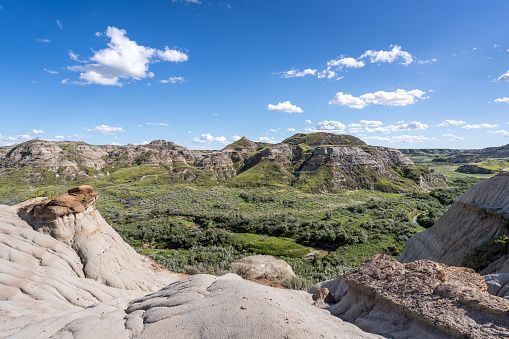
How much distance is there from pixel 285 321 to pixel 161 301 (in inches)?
295

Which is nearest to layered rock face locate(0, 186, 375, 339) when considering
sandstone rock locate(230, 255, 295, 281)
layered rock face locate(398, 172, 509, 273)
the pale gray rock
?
the pale gray rock

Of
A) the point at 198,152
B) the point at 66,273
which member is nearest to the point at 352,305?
the point at 66,273

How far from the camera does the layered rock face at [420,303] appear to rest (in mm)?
8008

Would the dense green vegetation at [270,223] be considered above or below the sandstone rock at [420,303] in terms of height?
below

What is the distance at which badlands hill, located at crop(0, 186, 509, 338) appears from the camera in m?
8.45

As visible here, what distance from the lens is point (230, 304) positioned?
10195mm

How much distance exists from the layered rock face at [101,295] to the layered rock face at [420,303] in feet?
4.46

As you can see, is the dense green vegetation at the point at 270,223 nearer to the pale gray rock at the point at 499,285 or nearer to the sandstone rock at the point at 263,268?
the sandstone rock at the point at 263,268

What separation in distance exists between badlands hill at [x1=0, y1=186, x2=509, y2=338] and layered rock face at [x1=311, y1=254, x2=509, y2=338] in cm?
3

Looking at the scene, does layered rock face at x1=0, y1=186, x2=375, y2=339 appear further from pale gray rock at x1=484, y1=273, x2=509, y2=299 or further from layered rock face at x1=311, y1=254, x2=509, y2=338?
pale gray rock at x1=484, y1=273, x2=509, y2=299

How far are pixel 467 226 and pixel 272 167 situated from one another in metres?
97.9

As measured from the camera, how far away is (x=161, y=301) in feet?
41.5

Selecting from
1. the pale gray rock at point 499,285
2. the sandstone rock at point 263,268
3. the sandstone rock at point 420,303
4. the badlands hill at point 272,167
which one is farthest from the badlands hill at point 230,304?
the badlands hill at point 272,167

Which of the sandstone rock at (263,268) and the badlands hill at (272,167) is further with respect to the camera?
the badlands hill at (272,167)
